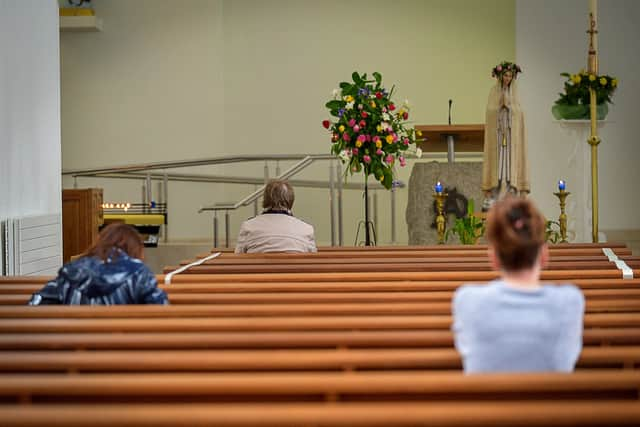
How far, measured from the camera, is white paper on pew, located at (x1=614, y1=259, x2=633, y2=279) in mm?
3779

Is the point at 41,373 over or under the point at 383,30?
under

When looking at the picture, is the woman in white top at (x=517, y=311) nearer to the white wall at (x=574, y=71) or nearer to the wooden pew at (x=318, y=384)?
the wooden pew at (x=318, y=384)

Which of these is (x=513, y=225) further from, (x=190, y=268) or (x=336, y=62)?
(x=336, y=62)

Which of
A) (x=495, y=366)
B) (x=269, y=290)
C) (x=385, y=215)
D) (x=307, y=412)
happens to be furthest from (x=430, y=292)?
(x=385, y=215)

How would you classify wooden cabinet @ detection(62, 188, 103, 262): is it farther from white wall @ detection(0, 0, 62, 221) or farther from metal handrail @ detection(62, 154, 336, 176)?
metal handrail @ detection(62, 154, 336, 176)

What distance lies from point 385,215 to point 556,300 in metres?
9.72

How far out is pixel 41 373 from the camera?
234 cm

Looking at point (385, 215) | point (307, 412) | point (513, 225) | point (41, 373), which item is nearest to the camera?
point (307, 412)

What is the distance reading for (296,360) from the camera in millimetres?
2172

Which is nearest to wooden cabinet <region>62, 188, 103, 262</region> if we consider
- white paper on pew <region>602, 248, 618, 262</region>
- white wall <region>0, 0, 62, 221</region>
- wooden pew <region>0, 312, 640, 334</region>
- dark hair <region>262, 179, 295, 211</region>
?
white wall <region>0, 0, 62, 221</region>

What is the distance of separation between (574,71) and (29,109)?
5.37 m

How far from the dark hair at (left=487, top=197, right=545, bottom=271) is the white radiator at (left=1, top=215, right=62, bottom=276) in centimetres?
468

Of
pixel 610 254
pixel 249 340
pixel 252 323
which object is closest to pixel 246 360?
pixel 249 340

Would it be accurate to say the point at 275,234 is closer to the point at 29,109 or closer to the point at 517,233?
the point at 29,109
